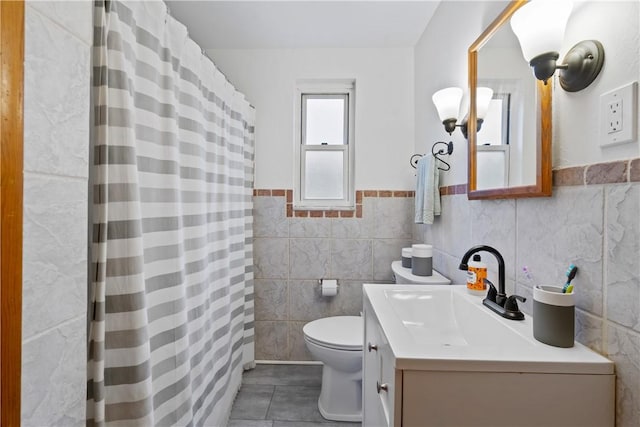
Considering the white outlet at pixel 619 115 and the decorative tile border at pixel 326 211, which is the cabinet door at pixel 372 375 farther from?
the decorative tile border at pixel 326 211

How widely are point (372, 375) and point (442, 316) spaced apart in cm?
33

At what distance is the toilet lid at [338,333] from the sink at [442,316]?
0.56 m

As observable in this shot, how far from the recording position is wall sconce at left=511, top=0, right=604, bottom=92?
754 millimetres

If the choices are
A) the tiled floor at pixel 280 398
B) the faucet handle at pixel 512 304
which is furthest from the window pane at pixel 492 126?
the tiled floor at pixel 280 398

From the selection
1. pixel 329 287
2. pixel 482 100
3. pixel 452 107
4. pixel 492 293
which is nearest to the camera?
pixel 492 293

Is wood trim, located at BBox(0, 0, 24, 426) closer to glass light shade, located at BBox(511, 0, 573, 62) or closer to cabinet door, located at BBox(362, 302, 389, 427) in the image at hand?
cabinet door, located at BBox(362, 302, 389, 427)

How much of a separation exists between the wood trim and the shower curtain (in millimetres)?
422

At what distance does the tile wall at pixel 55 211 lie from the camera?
0.49m

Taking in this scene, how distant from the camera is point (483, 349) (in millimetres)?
699

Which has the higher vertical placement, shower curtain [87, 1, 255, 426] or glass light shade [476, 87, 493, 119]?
glass light shade [476, 87, 493, 119]

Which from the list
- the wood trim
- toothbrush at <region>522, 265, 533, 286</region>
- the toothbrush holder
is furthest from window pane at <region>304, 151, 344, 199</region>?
the wood trim

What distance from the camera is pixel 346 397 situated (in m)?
1.70

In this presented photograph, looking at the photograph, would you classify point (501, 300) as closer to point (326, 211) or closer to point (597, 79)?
point (597, 79)

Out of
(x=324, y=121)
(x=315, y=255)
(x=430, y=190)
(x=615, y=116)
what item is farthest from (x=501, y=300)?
(x=324, y=121)
